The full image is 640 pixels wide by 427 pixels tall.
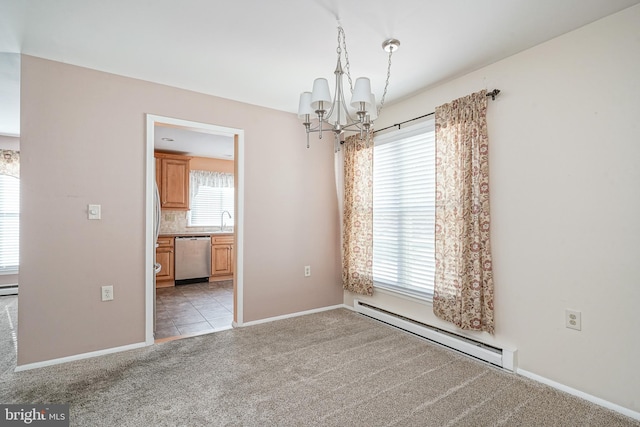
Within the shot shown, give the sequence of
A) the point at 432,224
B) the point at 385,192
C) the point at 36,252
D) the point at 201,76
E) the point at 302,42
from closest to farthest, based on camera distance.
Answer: the point at 302,42
the point at 36,252
the point at 201,76
the point at 432,224
the point at 385,192

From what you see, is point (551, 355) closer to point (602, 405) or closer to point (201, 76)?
point (602, 405)

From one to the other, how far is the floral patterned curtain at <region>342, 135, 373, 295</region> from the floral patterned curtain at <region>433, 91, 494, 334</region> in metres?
0.99

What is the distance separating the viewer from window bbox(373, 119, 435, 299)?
322 cm

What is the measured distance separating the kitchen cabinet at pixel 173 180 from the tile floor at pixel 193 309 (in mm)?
1597

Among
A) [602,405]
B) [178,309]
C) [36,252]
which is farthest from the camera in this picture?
[178,309]

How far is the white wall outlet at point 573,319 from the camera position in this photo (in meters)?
2.17

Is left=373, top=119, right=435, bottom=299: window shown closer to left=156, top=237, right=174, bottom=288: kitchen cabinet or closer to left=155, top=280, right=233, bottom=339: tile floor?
left=155, top=280, right=233, bottom=339: tile floor

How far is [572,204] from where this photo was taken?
2.21 meters

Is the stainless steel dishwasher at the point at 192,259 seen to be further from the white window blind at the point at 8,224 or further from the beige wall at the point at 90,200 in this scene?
the beige wall at the point at 90,200

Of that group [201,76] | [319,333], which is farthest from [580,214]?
[201,76]

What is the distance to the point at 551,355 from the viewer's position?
231 cm

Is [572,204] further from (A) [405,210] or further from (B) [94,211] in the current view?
(B) [94,211]

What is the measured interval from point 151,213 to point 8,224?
407cm

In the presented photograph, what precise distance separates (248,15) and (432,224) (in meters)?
2.41
